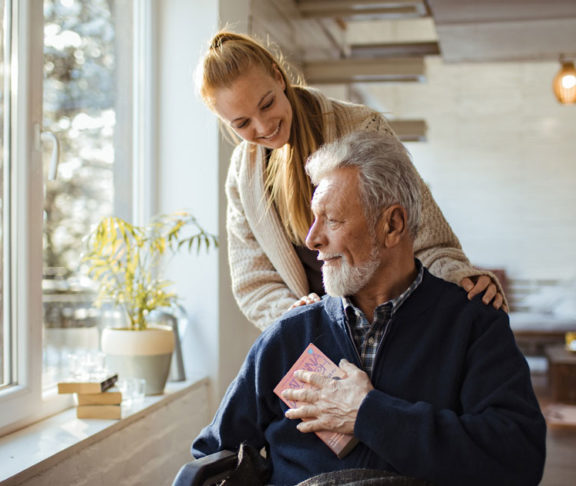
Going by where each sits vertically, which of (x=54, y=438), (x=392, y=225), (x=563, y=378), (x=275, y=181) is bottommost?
(x=563, y=378)

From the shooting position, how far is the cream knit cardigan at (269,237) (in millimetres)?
1996

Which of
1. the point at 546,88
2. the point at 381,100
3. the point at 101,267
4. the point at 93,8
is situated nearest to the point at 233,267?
the point at 101,267

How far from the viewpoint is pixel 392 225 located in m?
1.71

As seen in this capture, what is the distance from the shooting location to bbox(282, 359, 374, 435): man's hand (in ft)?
5.10

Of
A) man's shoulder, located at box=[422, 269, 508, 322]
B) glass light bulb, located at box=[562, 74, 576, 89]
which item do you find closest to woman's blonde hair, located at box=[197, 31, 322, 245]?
man's shoulder, located at box=[422, 269, 508, 322]

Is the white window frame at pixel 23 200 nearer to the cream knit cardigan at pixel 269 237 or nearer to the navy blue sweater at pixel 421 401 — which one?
the cream knit cardigan at pixel 269 237

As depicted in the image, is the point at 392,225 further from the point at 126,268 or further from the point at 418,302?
the point at 126,268

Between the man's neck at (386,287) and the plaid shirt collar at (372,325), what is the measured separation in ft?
0.07

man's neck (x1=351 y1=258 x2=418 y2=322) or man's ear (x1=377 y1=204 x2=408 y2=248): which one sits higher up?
man's ear (x1=377 y1=204 x2=408 y2=248)

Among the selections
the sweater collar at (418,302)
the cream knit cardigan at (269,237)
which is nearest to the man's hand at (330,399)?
the sweater collar at (418,302)


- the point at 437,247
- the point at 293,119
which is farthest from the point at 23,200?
the point at 437,247

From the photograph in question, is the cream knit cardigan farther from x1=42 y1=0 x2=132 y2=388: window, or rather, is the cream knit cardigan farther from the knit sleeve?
x1=42 y1=0 x2=132 y2=388: window

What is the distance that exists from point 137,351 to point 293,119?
3.62 feet

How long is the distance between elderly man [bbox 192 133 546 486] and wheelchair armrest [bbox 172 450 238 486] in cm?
9
